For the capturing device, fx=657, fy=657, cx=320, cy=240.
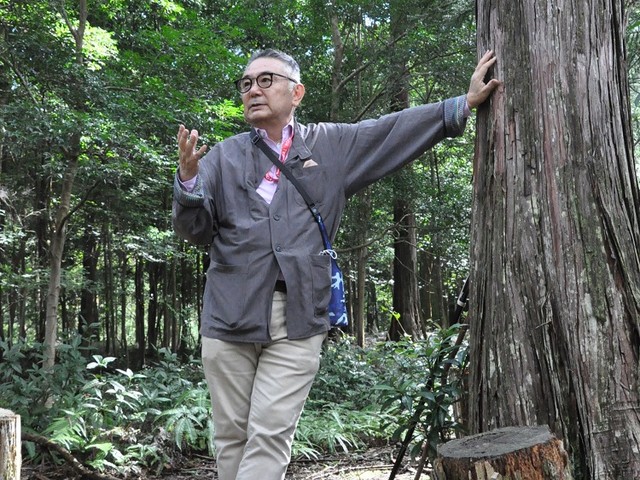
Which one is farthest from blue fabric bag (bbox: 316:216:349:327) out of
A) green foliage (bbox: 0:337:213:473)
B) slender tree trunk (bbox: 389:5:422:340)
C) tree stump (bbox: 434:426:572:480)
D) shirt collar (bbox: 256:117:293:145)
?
slender tree trunk (bbox: 389:5:422:340)

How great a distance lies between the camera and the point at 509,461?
6.83 feet

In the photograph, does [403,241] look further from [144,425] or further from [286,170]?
[286,170]

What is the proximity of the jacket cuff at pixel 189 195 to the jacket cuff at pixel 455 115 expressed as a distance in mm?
1190

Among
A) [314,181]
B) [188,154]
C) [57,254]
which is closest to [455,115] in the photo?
[314,181]

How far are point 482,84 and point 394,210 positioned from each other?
35.2 ft

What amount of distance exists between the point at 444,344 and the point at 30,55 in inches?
249

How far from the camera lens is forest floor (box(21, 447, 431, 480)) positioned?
514 cm

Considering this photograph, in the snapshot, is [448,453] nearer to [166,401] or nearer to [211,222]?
[211,222]

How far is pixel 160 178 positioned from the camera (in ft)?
30.1

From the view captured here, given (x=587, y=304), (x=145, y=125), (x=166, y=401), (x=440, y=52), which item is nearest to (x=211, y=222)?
(x=587, y=304)

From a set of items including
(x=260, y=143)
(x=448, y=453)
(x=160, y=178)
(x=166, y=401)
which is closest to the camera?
(x=448, y=453)

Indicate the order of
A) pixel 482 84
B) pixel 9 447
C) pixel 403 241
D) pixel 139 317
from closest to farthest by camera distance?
pixel 482 84 → pixel 9 447 → pixel 403 241 → pixel 139 317

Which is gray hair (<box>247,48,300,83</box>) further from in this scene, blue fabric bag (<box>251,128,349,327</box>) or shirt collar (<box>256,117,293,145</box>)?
blue fabric bag (<box>251,128,349,327</box>)

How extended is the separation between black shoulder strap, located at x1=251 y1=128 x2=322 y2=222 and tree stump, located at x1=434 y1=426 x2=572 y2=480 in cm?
128
